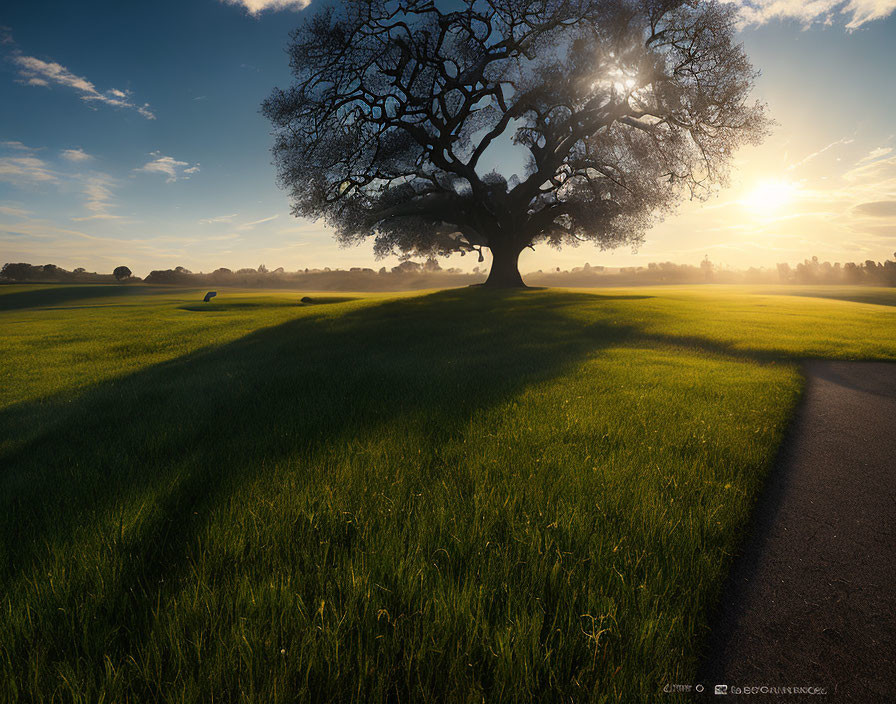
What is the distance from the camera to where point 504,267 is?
2823cm

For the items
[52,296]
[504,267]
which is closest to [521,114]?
[504,267]

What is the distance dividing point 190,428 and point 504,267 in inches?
1010

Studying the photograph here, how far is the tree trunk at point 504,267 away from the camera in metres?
27.9

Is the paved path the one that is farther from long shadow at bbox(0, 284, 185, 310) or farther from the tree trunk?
long shadow at bbox(0, 284, 185, 310)

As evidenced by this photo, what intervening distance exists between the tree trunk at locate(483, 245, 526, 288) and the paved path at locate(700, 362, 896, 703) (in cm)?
2470

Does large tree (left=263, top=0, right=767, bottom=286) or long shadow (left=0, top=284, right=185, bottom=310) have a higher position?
large tree (left=263, top=0, right=767, bottom=286)

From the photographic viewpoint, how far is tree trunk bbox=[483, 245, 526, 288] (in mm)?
27922

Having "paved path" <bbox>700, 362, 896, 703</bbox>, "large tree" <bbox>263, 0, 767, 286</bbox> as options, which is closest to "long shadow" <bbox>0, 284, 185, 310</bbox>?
"large tree" <bbox>263, 0, 767, 286</bbox>

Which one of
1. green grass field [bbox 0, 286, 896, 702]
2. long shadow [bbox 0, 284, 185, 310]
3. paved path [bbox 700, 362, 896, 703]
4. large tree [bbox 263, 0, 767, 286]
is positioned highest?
large tree [bbox 263, 0, 767, 286]

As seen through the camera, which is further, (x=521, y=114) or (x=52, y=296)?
(x=52, y=296)

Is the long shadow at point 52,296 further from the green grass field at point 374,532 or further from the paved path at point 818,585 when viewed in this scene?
the paved path at point 818,585

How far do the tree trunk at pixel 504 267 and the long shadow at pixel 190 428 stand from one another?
1779 centimetres

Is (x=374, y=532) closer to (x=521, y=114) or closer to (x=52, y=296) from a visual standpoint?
(x=521, y=114)

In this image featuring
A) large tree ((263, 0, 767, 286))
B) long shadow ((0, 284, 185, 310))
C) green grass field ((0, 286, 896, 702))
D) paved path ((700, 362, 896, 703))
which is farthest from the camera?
long shadow ((0, 284, 185, 310))
